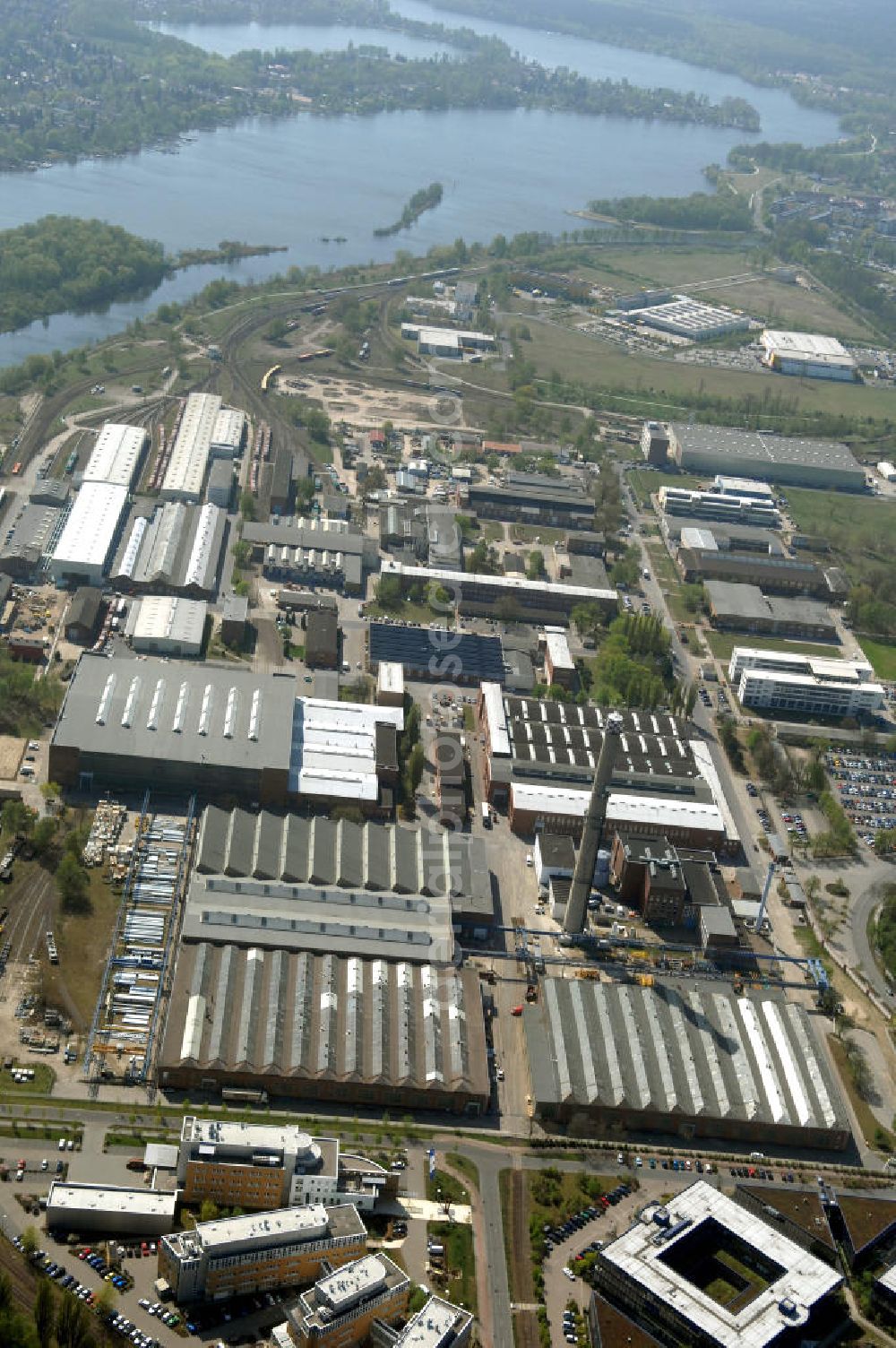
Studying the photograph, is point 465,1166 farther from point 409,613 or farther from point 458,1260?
point 409,613

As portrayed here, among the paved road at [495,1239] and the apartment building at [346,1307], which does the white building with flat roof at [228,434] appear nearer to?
the paved road at [495,1239]

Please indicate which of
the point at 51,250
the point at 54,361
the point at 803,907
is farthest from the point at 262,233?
the point at 803,907

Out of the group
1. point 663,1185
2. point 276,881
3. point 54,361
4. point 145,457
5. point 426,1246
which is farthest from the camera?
point 54,361

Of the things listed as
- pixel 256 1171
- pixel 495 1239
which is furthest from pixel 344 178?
pixel 495 1239

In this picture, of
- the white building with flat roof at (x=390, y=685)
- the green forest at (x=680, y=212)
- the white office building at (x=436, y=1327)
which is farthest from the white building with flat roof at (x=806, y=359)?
the white office building at (x=436, y=1327)

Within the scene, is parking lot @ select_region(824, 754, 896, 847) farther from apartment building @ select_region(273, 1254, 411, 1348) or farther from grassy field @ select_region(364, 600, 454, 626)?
apartment building @ select_region(273, 1254, 411, 1348)

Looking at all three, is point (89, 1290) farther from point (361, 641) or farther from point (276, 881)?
point (361, 641)
